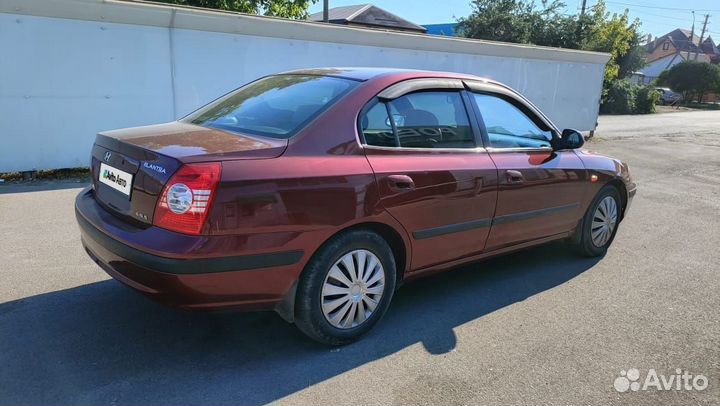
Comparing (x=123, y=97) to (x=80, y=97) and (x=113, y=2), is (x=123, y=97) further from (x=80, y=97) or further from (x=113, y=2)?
(x=113, y=2)

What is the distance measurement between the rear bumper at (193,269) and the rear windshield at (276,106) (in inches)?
29.2

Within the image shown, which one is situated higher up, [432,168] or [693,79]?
[693,79]

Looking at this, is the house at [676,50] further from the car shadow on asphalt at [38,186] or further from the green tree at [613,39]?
the car shadow on asphalt at [38,186]

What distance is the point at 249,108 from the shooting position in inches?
139

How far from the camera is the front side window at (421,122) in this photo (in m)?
3.30

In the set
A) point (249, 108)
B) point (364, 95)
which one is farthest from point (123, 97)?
point (364, 95)

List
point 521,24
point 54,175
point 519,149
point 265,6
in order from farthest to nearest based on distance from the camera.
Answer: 1. point 521,24
2. point 265,6
3. point 54,175
4. point 519,149

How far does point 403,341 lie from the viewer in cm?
332

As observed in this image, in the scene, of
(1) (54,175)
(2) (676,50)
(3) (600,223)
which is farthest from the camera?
(2) (676,50)

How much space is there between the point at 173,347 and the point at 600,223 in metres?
3.78

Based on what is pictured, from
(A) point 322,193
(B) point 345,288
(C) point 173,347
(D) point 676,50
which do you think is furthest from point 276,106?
(D) point 676,50

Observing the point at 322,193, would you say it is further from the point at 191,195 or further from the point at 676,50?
the point at 676,50

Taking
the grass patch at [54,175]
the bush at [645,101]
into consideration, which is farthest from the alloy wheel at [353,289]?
the bush at [645,101]
